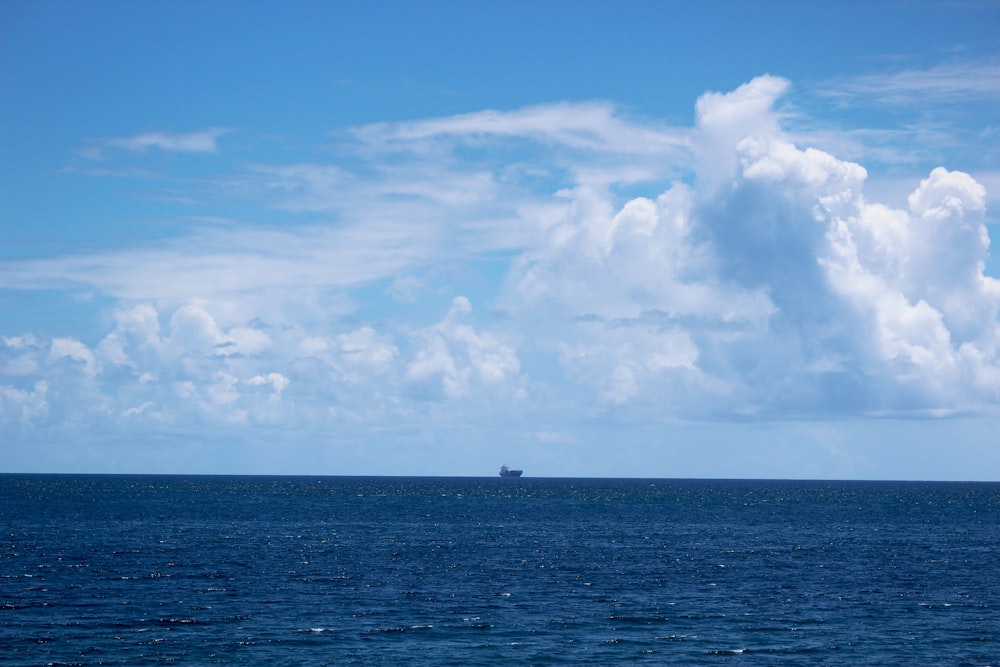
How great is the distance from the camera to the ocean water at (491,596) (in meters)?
52.3

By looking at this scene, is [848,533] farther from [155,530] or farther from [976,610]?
[155,530]

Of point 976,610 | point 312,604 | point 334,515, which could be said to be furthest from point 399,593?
point 334,515

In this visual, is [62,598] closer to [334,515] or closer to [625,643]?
[625,643]

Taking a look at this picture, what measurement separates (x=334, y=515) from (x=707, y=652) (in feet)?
393

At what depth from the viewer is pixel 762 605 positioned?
6688cm

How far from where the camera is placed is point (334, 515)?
165 m

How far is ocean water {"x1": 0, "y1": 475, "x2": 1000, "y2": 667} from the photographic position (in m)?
52.3

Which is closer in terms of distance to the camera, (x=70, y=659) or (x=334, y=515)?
(x=70, y=659)

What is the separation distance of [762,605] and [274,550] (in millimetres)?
51476

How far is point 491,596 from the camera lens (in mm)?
69562

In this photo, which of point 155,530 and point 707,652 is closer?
point 707,652

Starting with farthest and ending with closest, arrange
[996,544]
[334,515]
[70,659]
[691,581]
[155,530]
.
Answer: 1. [334,515]
2. [155,530]
3. [996,544]
4. [691,581]
5. [70,659]

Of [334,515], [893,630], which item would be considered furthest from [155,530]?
[893,630]

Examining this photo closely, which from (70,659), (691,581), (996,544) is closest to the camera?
(70,659)
